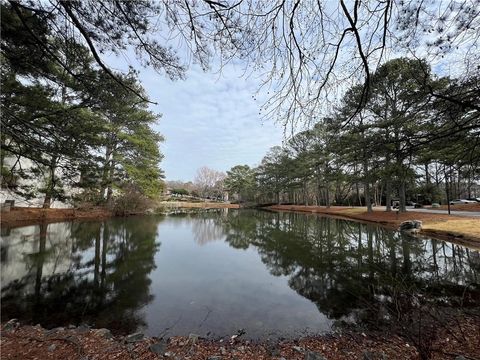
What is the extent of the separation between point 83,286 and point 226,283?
2869 millimetres

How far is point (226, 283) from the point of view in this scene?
216 inches

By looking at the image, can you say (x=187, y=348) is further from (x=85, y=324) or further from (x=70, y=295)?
(x=70, y=295)

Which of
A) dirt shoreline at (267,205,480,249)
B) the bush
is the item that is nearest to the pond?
dirt shoreline at (267,205,480,249)

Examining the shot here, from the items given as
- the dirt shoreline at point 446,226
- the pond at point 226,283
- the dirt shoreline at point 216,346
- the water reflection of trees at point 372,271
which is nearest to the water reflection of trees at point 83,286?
the pond at point 226,283

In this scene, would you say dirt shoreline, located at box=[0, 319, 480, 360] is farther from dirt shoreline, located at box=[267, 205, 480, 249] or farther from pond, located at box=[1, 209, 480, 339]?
dirt shoreline, located at box=[267, 205, 480, 249]

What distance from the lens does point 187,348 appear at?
2895 millimetres

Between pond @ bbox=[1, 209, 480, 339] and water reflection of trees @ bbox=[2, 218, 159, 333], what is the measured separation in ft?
0.06

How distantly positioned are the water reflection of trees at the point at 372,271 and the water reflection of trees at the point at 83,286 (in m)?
3.17

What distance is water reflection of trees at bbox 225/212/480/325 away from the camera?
3992mm

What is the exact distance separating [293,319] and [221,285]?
192cm

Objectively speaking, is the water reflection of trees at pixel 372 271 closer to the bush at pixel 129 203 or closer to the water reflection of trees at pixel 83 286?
the water reflection of trees at pixel 83 286

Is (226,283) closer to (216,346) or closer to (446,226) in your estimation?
(216,346)

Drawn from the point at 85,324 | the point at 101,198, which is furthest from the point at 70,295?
the point at 101,198

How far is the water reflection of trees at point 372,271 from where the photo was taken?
157 inches
